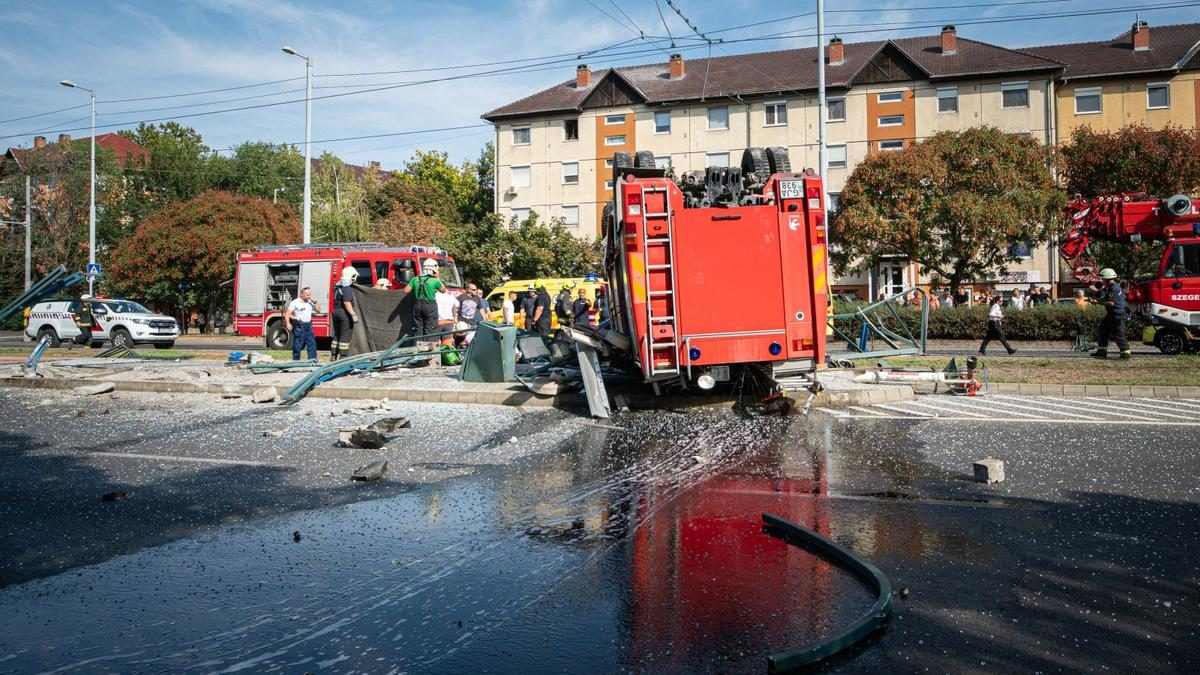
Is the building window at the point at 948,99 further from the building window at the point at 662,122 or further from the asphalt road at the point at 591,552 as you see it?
the asphalt road at the point at 591,552

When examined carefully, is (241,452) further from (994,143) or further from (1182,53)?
(1182,53)

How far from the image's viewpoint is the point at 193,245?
36844 mm

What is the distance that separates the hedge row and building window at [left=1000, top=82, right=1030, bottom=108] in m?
21.9

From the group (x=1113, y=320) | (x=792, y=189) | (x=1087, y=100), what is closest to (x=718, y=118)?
(x=1087, y=100)

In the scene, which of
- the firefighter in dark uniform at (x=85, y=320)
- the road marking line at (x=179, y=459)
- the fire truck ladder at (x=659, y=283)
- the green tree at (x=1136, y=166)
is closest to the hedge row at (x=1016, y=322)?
the green tree at (x=1136, y=166)

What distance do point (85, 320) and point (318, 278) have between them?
8.34 metres

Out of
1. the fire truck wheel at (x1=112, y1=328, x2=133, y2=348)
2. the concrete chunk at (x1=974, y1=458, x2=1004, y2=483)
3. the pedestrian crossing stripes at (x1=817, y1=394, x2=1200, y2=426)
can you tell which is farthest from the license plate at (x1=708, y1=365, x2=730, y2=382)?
the fire truck wheel at (x1=112, y1=328, x2=133, y2=348)

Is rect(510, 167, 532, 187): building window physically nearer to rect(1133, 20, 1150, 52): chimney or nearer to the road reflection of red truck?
rect(1133, 20, 1150, 52): chimney

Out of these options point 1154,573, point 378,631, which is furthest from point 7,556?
point 1154,573

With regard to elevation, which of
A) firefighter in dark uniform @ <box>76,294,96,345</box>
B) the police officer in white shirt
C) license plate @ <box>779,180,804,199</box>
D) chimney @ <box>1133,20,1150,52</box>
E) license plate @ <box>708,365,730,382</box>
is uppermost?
chimney @ <box>1133,20,1150,52</box>

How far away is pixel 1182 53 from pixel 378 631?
5295cm

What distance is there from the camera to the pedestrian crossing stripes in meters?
9.96

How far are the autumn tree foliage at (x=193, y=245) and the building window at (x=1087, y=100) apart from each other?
41.1m

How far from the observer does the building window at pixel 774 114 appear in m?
47.0
